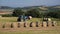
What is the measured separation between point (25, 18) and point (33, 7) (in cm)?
152

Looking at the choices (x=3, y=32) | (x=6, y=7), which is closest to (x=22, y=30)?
(x=3, y=32)

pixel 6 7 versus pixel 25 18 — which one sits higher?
pixel 6 7

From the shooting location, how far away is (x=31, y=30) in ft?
28.2

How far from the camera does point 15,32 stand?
809 centimetres

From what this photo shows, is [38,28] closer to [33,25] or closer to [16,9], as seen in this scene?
[33,25]

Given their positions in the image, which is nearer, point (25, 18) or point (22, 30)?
point (22, 30)

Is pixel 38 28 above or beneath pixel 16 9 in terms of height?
beneath

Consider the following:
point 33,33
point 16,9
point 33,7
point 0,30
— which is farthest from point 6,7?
point 33,33

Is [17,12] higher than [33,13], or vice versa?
[17,12]

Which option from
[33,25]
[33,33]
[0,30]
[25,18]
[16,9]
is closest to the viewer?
[33,33]

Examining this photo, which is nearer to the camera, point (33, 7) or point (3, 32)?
point (3, 32)

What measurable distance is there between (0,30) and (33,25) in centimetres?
178

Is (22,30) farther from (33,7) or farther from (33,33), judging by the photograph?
(33,7)

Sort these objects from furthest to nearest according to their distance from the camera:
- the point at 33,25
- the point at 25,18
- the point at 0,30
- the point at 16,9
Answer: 1. the point at 16,9
2. the point at 25,18
3. the point at 33,25
4. the point at 0,30
